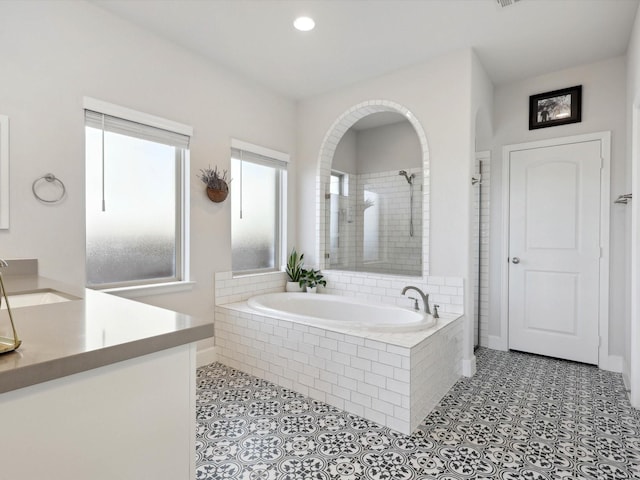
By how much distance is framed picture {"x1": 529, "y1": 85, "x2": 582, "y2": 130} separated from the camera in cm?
329

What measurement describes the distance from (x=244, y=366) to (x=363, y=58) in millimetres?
2854

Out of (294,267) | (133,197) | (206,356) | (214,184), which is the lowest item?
(206,356)

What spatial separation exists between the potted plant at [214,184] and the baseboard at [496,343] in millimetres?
3059

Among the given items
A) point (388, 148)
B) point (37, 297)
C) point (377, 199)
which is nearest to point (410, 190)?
point (377, 199)

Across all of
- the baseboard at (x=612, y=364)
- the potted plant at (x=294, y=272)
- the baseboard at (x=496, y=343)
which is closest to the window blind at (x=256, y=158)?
the potted plant at (x=294, y=272)

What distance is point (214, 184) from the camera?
122 inches

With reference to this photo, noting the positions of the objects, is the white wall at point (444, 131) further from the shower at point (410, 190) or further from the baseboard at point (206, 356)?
the baseboard at point (206, 356)

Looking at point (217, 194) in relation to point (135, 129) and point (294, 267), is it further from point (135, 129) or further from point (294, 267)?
point (294, 267)

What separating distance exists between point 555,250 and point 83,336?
3.79 m

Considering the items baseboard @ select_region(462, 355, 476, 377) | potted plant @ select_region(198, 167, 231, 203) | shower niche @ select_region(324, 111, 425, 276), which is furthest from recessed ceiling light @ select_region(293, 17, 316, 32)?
baseboard @ select_region(462, 355, 476, 377)

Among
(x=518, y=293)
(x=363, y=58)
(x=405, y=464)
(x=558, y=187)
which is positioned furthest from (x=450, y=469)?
(x=363, y=58)

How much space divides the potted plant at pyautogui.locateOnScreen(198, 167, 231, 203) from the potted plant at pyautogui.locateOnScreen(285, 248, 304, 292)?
3.60ft

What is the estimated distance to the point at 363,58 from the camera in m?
3.14

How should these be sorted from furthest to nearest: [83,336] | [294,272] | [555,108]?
[294,272] → [555,108] → [83,336]
